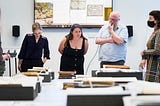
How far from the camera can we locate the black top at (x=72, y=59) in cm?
403

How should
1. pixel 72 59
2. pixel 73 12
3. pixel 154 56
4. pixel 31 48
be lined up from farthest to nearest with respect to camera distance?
pixel 73 12 → pixel 31 48 → pixel 72 59 → pixel 154 56

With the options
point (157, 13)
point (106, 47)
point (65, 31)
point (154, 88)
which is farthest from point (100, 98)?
point (65, 31)

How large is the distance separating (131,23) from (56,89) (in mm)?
3748

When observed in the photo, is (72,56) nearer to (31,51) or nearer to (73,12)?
(31,51)

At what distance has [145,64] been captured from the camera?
3.60 metres

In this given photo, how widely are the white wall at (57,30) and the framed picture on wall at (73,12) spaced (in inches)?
5.0

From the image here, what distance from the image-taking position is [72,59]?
4.04 meters

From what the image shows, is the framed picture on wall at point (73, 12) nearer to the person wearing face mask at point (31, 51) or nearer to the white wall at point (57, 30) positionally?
the white wall at point (57, 30)

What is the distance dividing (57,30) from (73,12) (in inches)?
16.6

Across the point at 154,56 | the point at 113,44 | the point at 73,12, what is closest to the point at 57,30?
the point at 73,12

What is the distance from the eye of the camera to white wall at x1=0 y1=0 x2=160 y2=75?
582 centimetres

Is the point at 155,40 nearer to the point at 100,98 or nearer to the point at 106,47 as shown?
the point at 106,47

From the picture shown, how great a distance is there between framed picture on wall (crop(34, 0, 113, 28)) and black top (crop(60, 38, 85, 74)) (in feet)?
5.70

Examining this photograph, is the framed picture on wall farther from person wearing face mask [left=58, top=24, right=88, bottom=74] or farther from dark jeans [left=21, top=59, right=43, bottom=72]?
person wearing face mask [left=58, top=24, right=88, bottom=74]
